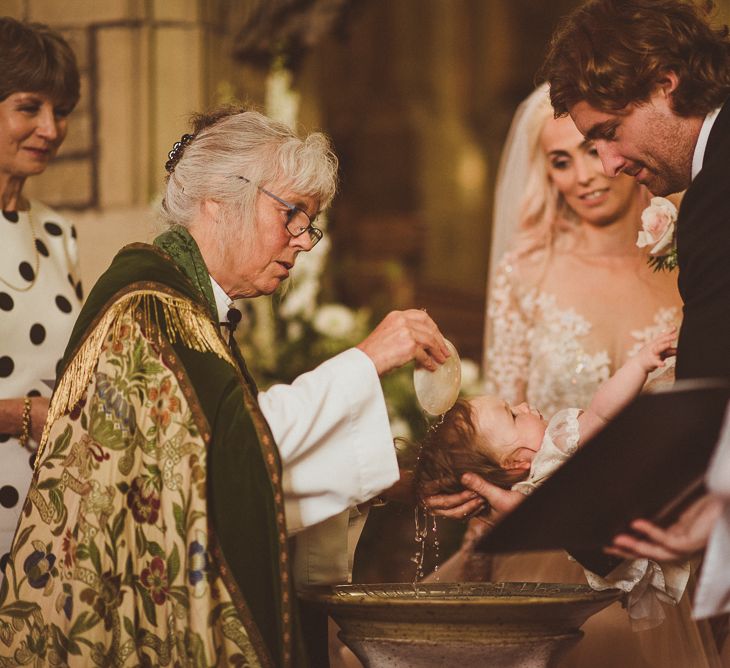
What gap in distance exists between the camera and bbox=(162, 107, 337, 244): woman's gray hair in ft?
9.69

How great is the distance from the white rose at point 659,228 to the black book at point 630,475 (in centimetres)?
150

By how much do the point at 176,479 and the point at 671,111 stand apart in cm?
142

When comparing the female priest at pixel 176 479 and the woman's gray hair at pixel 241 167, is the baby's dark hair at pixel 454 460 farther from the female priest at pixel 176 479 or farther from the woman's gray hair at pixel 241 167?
the woman's gray hair at pixel 241 167

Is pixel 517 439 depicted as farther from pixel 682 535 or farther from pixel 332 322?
pixel 332 322

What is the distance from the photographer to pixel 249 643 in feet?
8.34

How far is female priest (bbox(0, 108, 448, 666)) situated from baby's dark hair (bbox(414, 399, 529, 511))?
47 cm

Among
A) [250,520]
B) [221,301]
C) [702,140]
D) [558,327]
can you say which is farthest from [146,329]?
[558,327]

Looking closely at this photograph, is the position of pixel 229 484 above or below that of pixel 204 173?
below

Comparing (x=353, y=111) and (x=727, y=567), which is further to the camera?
(x=353, y=111)

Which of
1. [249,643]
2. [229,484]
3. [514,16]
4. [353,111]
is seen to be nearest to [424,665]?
[249,643]

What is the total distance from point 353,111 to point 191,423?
388 inches

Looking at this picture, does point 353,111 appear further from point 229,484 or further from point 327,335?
point 229,484

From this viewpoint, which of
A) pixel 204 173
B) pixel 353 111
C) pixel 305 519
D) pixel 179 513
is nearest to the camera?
pixel 179 513

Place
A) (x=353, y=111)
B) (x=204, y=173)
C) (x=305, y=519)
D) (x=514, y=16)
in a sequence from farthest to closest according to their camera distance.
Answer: (x=514, y=16), (x=353, y=111), (x=204, y=173), (x=305, y=519)
